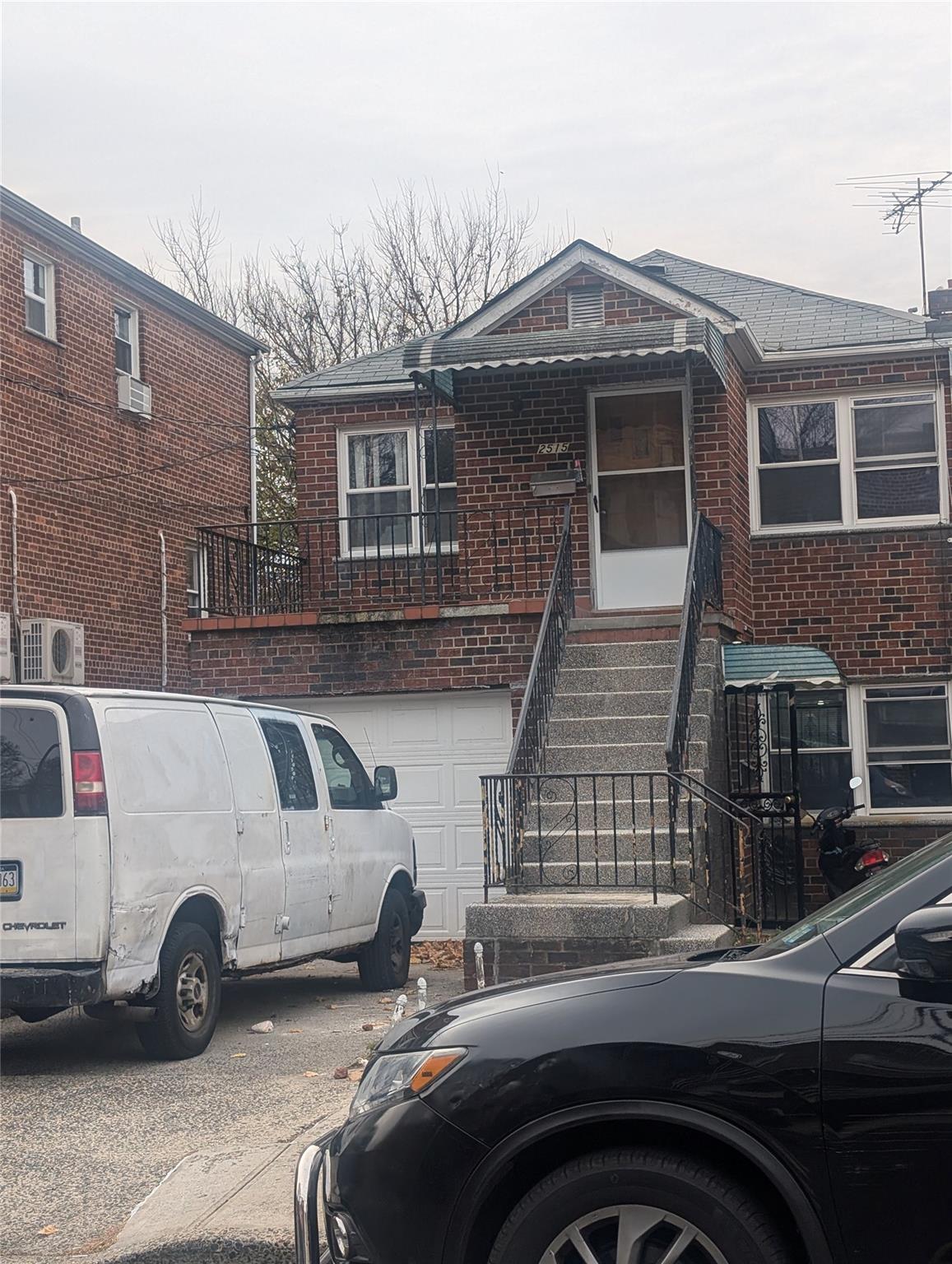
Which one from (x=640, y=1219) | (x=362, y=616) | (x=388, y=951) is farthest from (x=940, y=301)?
(x=640, y=1219)

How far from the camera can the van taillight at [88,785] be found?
7809mm

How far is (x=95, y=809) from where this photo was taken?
25.6 feet

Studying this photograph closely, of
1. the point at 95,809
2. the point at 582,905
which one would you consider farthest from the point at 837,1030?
the point at 582,905

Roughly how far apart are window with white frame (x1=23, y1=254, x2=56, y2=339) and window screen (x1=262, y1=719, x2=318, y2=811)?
8463 mm

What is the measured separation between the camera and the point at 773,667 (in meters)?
12.8

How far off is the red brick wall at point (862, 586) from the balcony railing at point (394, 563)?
231cm

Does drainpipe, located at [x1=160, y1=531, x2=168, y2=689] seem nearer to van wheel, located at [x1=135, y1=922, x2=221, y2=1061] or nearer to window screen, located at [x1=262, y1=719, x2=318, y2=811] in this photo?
window screen, located at [x1=262, y1=719, x2=318, y2=811]

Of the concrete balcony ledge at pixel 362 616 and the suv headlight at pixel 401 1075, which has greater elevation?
the concrete balcony ledge at pixel 362 616

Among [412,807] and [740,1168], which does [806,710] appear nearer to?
[412,807]

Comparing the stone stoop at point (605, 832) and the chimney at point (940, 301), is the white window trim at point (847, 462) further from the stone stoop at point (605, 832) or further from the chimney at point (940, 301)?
the stone stoop at point (605, 832)

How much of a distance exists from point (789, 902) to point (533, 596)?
3.64 metres

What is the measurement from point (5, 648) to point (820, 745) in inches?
324

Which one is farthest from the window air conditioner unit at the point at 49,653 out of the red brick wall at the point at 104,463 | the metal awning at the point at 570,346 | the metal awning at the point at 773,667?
the metal awning at the point at 773,667

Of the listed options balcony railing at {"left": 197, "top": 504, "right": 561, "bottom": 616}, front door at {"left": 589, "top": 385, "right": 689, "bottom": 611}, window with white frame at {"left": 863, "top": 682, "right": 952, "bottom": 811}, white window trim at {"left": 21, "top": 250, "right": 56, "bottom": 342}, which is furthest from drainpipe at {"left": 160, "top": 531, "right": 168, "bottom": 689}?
window with white frame at {"left": 863, "top": 682, "right": 952, "bottom": 811}
